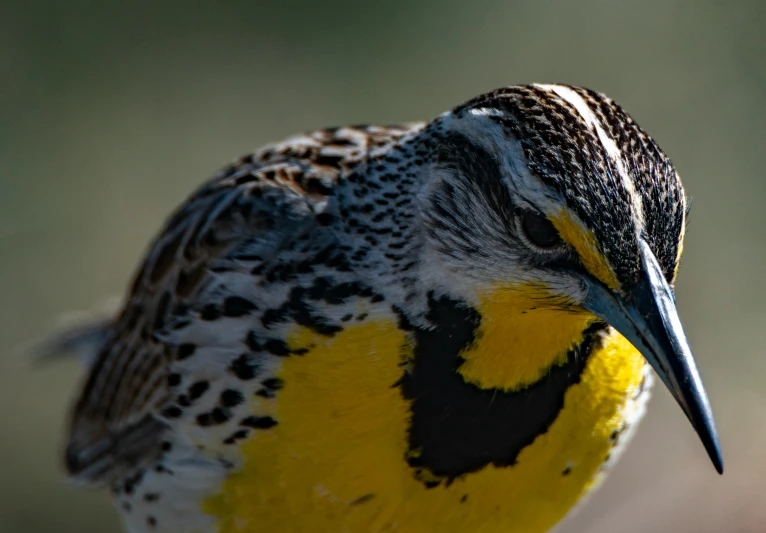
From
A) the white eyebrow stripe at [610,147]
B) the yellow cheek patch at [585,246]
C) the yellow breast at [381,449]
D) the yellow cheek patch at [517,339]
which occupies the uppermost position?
the white eyebrow stripe at [610,147]

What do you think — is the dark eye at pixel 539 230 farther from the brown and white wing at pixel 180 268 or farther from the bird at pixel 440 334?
the brown and white wing at pixel 180 268

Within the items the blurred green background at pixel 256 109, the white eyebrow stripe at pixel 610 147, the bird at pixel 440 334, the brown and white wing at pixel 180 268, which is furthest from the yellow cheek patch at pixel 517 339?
the blurred green background at pixel 256 109

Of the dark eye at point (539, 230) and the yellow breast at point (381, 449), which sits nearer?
the dark eye at point (539, 230)

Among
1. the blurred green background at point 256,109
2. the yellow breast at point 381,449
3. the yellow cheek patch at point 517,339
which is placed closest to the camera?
the yellow cheek patch at point 517,339

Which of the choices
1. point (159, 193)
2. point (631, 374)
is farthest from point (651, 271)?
point (159, 193)

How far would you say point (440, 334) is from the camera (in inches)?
110

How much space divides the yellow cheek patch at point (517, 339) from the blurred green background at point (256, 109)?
117 inches

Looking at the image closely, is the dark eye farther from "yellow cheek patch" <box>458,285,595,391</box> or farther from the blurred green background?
the blurred green background

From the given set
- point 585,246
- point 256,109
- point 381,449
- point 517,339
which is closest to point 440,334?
point 517,339

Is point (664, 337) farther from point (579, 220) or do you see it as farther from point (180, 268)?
point (180, 268)

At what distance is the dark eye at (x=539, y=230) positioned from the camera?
8.33 feet

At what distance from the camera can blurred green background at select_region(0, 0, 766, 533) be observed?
6.41 m

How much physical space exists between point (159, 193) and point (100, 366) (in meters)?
3.54

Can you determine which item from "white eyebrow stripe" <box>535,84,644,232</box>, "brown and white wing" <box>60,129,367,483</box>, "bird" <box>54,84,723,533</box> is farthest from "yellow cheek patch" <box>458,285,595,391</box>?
"brown and white wing" <box>60,129,367,483</box>
